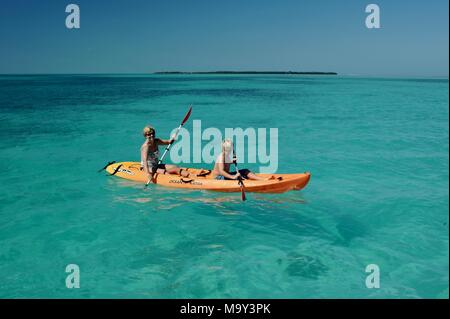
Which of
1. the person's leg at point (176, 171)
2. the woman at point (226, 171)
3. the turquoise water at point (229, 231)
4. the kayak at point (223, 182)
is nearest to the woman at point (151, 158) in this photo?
the person's leg at point (176, 171)

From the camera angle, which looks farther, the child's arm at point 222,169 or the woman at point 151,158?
the woman at point 151,158

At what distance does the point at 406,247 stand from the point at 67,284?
685cm

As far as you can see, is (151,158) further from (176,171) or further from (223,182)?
(223,182)

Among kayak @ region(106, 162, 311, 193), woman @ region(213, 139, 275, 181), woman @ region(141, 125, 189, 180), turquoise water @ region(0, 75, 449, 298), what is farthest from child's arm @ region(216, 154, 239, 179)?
woman @ region(141, 125, 189, 180)

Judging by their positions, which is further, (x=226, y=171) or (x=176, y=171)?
(x=176, y=171)

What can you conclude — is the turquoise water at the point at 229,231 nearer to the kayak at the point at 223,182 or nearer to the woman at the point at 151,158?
the kayak at the point at 223,182

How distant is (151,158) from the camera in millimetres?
10570

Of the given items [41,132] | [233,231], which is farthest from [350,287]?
[41,132]

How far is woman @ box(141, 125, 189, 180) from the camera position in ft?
33.3

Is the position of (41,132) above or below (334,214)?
above

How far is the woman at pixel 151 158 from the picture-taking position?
10.2 metres

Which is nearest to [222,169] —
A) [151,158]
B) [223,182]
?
[223,182]

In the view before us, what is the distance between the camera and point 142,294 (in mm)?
6020
